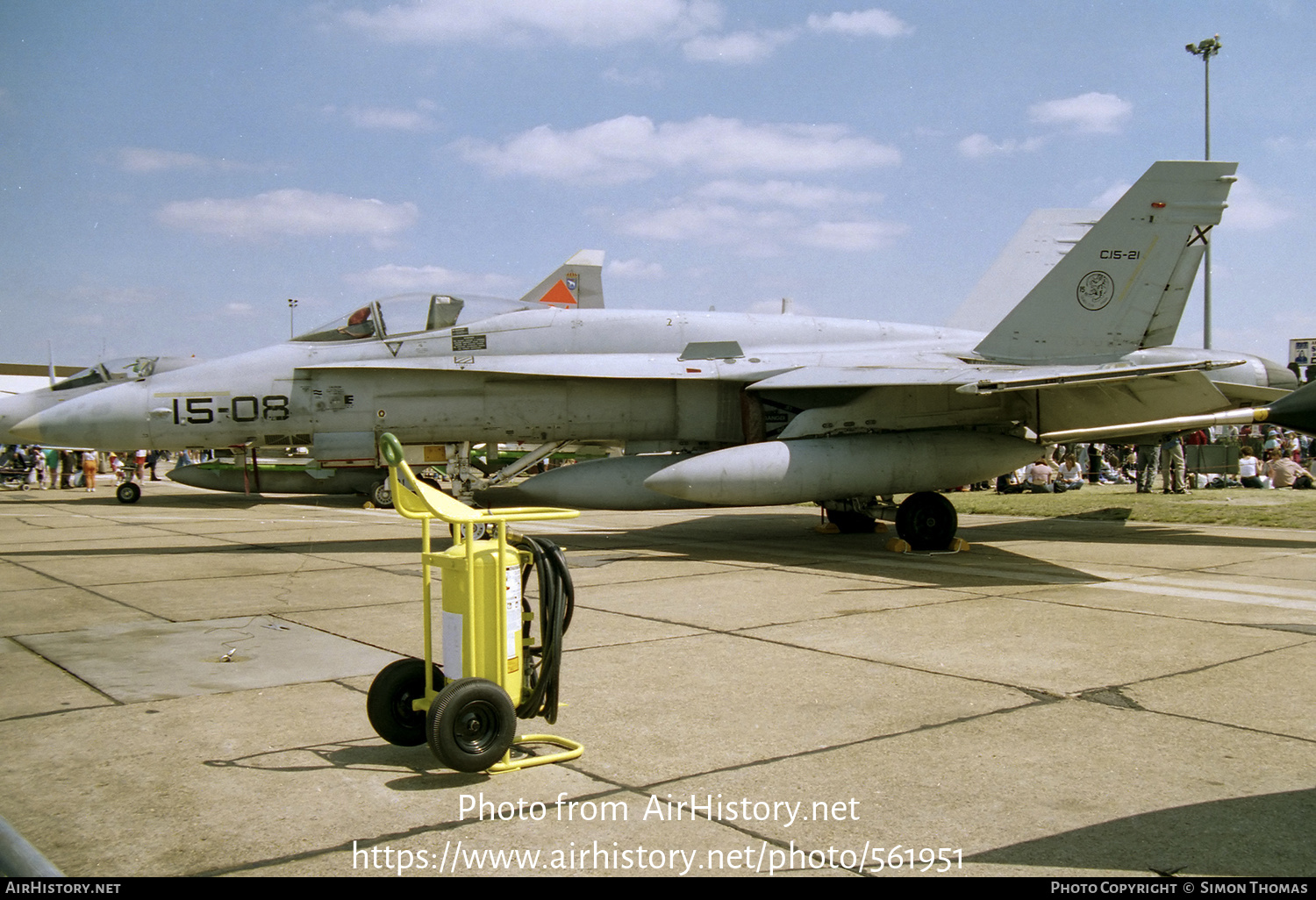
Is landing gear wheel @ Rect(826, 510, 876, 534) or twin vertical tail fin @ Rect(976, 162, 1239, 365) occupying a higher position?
twin vertical tail fin @ Rect(976, 162, 1239, 365)

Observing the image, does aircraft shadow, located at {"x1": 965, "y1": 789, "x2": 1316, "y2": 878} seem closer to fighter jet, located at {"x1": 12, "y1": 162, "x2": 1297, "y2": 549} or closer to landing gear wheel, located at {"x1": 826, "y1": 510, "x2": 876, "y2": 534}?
fighter jet, located at {"x1": 12, "y1": 162, "x2": 1297, "y2": 549}

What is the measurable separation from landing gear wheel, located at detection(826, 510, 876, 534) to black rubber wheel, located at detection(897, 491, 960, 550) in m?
1.48

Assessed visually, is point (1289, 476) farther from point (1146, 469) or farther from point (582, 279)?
point (582, 279)

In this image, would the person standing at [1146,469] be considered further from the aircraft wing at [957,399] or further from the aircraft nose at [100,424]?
the aircraft nose at [100,424]

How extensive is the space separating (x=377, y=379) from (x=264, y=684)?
6.40m

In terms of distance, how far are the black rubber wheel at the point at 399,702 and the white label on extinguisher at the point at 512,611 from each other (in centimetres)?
35

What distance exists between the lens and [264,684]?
4.95 meters

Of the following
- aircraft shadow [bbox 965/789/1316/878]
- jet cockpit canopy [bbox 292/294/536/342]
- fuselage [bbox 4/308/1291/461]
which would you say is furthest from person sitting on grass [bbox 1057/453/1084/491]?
aircraft shadow [bbox 965/789/1316/878]

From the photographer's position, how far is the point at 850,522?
42.9ft

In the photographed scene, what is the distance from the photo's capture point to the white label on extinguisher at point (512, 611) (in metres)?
3.77

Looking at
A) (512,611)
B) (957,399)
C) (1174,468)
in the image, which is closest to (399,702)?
(512,611)

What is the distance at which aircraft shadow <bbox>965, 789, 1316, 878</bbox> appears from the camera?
2.80 m

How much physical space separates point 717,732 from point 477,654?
1.12 meters

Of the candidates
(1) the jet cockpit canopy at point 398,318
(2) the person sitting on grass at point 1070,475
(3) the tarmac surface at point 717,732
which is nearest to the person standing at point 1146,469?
(2) the person sitting on grass at point 1070,475
